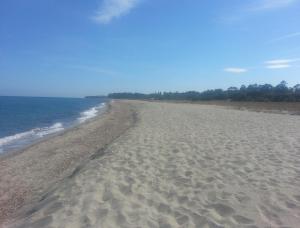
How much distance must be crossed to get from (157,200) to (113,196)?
2.71 ft

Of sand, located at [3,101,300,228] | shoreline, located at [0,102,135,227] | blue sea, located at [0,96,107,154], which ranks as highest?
sand, located at [3,101,300,228]

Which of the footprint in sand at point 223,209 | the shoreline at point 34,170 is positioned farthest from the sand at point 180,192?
the shoreline at point 34,170

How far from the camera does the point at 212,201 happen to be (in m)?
4.75

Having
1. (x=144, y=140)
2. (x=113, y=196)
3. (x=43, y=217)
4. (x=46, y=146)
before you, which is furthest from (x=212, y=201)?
(x=46, y=146)

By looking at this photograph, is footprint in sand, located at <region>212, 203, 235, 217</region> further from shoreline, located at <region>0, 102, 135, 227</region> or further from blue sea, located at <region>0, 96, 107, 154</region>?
blue sea, located at <region>0, 96, 107, 154</region>

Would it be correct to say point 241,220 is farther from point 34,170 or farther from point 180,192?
point 34,170

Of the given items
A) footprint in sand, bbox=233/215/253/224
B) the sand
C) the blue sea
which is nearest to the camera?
footprint in sand, bbox=233/215/253/224

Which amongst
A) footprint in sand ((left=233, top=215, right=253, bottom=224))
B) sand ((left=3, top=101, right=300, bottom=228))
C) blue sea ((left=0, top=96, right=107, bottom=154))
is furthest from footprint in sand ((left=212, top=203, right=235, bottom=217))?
blue sea ((left=0, top=96, right=107, bottom=154))

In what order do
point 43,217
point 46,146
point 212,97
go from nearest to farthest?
1. point 43,217
2. point 46,146
3. point 212,97

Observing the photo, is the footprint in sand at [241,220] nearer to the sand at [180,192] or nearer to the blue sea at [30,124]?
the sand at [180,192]

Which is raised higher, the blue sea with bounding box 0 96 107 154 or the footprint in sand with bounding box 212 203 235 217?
the footprint in sand with bounding box 212 203 235 217

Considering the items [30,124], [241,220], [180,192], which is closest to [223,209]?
[241,220]

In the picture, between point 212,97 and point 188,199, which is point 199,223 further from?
point 212,97

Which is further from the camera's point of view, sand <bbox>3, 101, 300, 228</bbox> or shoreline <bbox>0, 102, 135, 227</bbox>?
shoreline <bbox>0, 102, 135, 227</bbox>
